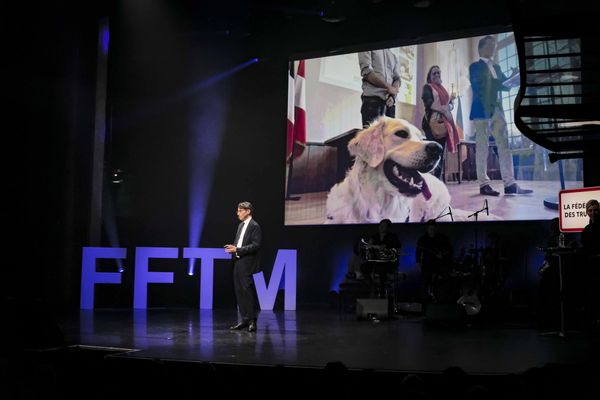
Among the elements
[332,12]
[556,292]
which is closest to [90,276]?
[332,12]

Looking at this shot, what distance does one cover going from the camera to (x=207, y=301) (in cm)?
1168

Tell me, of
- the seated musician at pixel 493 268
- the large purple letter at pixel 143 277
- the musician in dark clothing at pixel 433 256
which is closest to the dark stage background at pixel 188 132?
the large purple letter at pixel 143 277

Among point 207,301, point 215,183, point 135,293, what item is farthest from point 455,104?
point 135,293

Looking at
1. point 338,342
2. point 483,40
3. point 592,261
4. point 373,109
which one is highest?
point 483,40

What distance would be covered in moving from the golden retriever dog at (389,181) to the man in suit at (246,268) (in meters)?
3.65

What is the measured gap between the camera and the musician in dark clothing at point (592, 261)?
262 inches

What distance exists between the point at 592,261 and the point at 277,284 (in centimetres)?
603

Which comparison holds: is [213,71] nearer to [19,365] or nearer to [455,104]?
[455,104]

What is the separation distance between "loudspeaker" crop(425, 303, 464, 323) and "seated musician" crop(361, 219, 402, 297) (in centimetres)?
104

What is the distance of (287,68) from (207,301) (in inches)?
185

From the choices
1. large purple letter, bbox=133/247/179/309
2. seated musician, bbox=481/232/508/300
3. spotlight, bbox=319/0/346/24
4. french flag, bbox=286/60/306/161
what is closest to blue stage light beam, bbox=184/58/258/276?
large purple letter, bbox=133/247/179/309

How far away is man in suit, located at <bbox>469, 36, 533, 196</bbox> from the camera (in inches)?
401

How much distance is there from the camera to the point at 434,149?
10.8 meters

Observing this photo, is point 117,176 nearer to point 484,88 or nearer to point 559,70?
point 484,88
